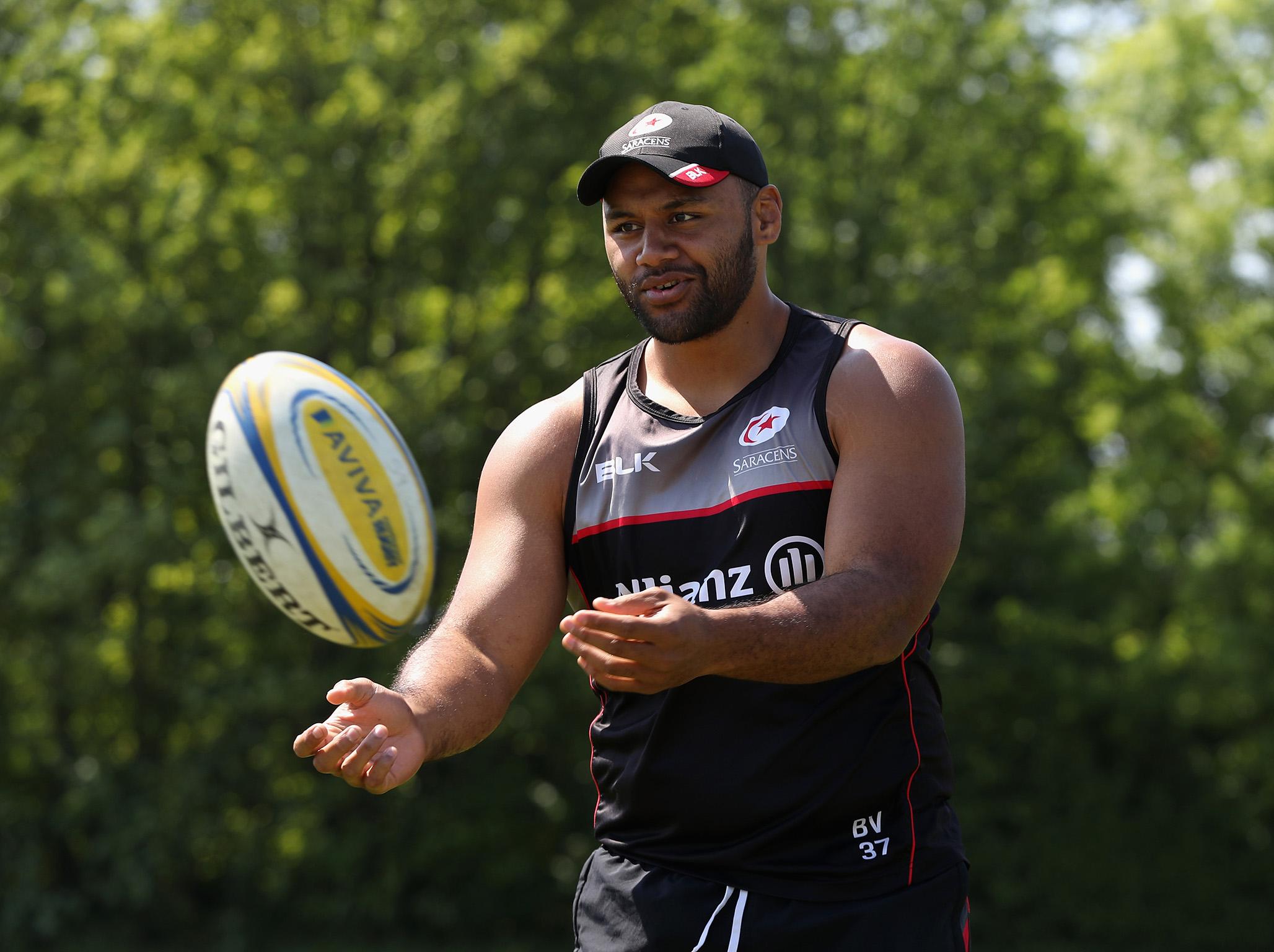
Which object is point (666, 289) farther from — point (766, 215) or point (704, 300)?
point (766, 215)

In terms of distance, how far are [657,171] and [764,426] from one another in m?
0.55

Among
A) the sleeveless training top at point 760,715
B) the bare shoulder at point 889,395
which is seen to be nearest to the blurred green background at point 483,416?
the sleeveless training top at point 760,715

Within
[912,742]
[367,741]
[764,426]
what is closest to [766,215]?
[764,426]

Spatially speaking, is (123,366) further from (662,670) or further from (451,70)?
(662,670)

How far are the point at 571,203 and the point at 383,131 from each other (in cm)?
172

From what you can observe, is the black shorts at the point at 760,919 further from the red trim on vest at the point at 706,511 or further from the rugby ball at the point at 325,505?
the rugby ball at the point at 325,505

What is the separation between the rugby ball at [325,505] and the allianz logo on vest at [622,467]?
7.05 ft

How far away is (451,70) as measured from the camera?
41.2ft

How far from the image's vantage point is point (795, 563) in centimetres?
283

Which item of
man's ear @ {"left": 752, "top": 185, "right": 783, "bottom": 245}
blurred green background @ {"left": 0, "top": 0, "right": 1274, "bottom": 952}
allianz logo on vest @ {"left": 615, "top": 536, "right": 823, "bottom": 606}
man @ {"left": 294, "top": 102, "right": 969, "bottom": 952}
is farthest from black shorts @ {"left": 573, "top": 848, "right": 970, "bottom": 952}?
blurred green background @ {"left": 0, "top": 0, "right": 1274, "bottom": 952}

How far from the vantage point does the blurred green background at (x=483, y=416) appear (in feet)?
39.3

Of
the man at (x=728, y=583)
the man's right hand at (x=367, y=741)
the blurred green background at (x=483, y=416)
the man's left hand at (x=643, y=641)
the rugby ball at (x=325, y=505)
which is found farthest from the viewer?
the blurred green background at (x=483, y=416)

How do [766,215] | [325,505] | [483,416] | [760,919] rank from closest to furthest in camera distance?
[760,919] → [766,215] → [325,505] → [483,416]

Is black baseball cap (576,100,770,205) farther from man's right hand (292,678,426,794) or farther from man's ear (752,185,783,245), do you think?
man's right hand (292,678,426,794)
